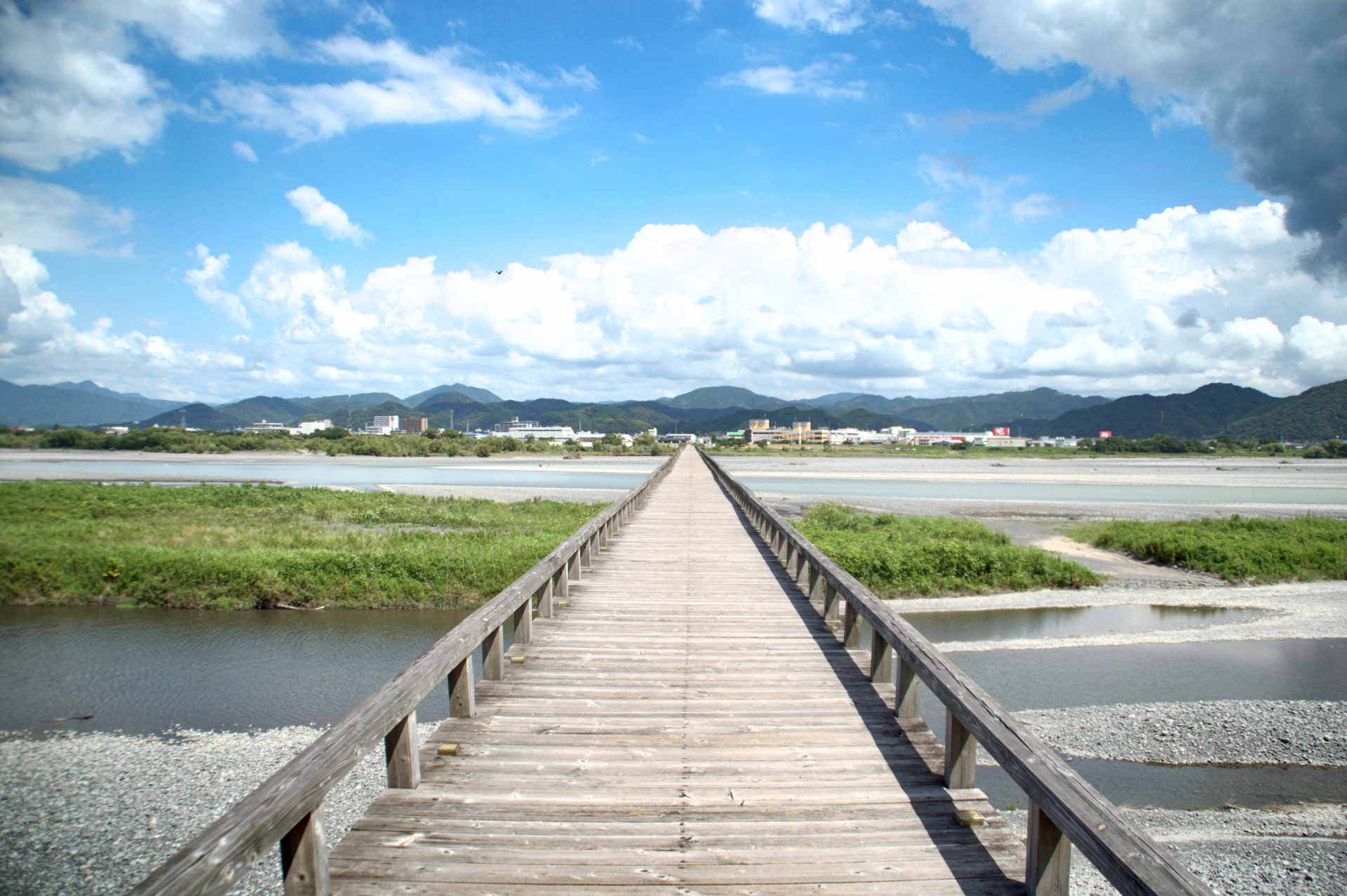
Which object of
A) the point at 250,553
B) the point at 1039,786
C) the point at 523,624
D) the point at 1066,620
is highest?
the point at 1039,786

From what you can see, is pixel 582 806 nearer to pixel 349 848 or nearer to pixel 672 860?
pixel 672 860

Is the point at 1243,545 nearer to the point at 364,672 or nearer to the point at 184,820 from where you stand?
the point at 364,672

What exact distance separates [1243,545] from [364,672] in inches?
1031

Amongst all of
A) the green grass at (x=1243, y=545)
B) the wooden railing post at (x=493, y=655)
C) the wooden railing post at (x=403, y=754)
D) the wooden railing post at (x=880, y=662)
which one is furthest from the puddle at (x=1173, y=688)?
the green grass at (x=1243, y=545)

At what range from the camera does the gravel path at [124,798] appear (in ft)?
23.1

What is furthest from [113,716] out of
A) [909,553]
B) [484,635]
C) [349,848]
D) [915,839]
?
[909,553]

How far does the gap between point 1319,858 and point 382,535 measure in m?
23.7

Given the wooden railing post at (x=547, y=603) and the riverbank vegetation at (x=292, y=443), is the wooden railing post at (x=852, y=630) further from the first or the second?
the riverbank vegetation at (x=292, y=443)

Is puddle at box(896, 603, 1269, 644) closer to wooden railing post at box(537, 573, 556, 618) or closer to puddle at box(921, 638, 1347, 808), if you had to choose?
puddle at box(921, 638, 1347, 808)

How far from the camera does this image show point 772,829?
3641 mm

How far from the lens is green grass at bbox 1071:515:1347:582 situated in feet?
69.5

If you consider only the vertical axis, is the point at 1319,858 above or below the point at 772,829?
below

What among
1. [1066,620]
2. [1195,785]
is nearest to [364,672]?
[1195,785]

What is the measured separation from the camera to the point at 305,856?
295cm
